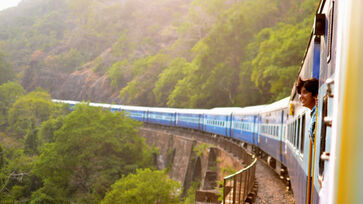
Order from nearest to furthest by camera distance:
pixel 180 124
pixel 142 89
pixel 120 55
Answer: pixel 180 124 → pixel 142 89 → pixel 120 55

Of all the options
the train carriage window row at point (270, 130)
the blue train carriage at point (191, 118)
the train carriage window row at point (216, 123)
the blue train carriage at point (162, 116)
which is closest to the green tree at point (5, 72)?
the blue train carriage at point (162, 116)

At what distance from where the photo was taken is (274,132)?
1259cm

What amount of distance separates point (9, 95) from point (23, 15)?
7814cm

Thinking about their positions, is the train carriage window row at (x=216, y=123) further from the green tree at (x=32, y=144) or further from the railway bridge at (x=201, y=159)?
the green tree at (x=32, y=144)

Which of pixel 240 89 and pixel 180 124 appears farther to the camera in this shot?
pixel 240 89

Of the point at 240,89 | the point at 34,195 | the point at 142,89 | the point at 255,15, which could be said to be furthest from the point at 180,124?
the point at 142,89

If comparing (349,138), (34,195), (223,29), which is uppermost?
(223,29)

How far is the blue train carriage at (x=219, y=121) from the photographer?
24.8m

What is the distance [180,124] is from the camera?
117ft

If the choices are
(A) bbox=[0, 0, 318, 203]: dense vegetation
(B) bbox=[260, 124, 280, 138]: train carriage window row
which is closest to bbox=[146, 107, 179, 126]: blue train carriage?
(A) bbox=[0, 0, 318, 203]: dense vegetation

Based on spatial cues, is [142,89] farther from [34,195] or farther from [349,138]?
[349,138]

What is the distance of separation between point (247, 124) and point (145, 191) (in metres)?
6.47

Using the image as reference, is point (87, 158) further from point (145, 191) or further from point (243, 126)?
point (243, 126)

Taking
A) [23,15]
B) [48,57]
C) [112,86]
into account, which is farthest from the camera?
[23,15]
